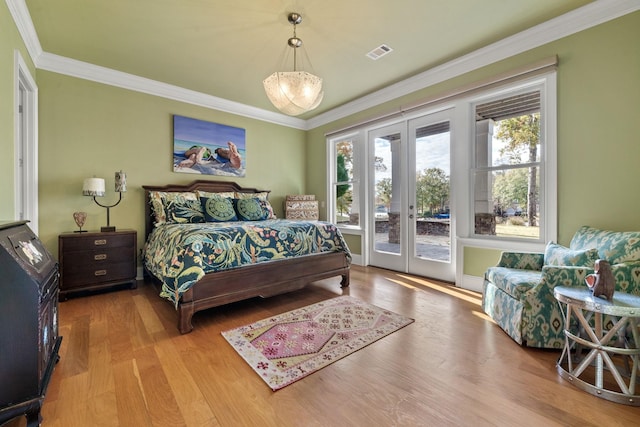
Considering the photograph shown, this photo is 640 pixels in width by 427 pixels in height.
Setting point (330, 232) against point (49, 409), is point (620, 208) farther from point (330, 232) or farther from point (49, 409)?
point (49, 409)

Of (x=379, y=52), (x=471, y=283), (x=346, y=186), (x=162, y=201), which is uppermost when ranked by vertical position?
(x=379, y=52)

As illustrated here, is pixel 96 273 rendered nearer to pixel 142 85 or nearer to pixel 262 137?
pixel 142 85

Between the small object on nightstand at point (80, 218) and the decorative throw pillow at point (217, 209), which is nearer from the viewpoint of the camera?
A: the small object on nightstand at point (80, 218)

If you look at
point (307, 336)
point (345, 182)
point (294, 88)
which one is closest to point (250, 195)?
point (345, 182)

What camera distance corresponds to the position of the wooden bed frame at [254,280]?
7.30ft

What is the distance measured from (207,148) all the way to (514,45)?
4.06 metres

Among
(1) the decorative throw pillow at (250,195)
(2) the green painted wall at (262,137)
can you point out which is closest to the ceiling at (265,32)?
(2) the green painted wall at (262,137)

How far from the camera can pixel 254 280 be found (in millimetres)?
2572

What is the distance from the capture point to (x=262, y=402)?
1.42 metres

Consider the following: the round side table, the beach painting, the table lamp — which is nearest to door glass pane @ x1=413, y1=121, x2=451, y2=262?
the round side table

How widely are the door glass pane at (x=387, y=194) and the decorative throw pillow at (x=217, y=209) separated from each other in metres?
2.23

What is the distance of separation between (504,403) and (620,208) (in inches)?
81.1

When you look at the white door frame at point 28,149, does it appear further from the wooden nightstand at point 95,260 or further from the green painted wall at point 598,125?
the green painted wall at point 598,125

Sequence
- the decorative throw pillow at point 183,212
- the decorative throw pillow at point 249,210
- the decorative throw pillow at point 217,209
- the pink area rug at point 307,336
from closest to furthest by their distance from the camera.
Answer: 1. the pink area rug at point 307,336
2. the decorative throw pillow at point 183,212
3. the decorative throw pillow at point 217,209
4. the decorative throw pillow at point 249,210
